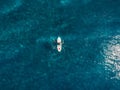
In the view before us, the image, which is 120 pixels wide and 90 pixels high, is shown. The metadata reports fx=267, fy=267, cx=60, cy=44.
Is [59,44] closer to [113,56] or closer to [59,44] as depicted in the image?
[59,44]

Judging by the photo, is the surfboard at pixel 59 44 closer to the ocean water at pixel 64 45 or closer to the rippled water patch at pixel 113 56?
the ocean water at pixel 64 45

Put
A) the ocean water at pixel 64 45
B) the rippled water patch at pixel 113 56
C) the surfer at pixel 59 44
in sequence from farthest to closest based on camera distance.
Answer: the surfer at pixel 59 44, the rippled water patch at pixel 113 56, the ocean water at pixel 64 45

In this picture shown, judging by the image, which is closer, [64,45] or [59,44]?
[59,44]

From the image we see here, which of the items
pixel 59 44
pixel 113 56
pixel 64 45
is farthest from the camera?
pixel 64 45

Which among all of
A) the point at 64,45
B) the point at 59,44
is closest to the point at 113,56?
the point at 64,45

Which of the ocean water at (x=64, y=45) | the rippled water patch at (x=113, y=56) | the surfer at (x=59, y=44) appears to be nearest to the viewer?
the ocean water at (x=64, y=45)

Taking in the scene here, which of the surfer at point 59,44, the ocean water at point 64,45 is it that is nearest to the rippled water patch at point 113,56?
the ocean water at point 64,45

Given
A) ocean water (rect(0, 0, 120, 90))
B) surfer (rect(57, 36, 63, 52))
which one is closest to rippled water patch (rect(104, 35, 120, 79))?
ocean water (rect(0, 0, 120, 90))

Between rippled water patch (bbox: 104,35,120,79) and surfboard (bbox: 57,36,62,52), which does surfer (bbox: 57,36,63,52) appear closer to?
surfboard (bbox: 57,36,62,52)

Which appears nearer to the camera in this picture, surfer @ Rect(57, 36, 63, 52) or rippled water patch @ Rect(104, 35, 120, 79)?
rippled water patch @ Rect(104, 35, 120, 79)
